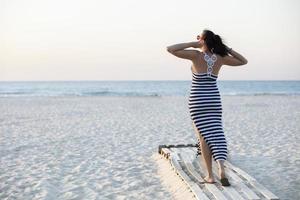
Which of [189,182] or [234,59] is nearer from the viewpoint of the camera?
[234,59]

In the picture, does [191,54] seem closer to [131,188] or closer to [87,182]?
[131,188]

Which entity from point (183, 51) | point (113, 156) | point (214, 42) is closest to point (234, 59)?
point (214, 42)

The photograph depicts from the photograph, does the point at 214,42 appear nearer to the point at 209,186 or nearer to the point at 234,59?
the point at 234,59

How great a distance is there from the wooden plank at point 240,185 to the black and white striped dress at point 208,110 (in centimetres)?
39

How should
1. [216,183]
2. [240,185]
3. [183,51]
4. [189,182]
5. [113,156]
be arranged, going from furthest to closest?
[113,156] < [189,182] < [216,183] < [240,185] < [183,51]

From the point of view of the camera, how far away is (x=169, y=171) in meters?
6.30

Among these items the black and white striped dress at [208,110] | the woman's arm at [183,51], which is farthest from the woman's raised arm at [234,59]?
the woman's arm at [183,51]

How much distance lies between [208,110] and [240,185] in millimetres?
960

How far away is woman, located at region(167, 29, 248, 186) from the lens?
15.1 feet

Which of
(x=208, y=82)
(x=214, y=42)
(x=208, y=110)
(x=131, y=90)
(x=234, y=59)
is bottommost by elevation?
(x=131, y=90)

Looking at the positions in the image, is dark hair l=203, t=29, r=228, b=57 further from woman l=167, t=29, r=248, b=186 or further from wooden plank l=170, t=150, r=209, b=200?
wooden plank l=170, t=150, r=209, b=200

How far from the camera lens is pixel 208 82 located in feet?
15.3

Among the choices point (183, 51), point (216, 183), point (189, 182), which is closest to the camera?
point (183, 51)

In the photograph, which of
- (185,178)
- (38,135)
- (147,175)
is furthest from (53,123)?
(185,178)
